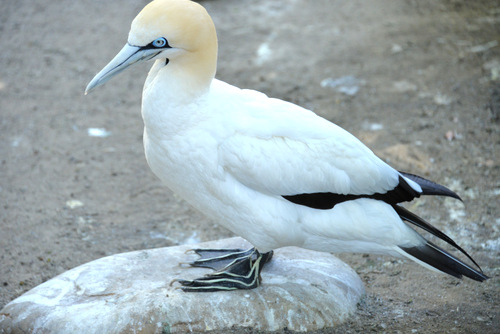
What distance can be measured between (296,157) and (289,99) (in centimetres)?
354

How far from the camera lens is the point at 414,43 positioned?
7.50 metres

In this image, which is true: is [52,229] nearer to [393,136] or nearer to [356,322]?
[356,322]

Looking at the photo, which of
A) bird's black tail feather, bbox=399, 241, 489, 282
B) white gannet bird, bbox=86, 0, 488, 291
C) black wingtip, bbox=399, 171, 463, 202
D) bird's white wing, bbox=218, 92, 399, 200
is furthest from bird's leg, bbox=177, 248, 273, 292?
black wingtip, bbox=399, 171, 463, 202

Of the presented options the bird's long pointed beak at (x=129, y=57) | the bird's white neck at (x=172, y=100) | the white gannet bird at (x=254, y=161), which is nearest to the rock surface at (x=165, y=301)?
the white gannet bird at (x=254, y=161)

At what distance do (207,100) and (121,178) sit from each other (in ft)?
8.22

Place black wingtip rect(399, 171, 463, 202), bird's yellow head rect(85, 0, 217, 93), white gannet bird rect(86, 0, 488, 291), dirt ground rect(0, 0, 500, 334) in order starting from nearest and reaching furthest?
bird's yellow head rect(85, 0, 217, 93), white gannet bird rect(86, 0, 488, 291), black wingtip rect(399, 171, 463, 202), dirt ground rect(0, 0, 500, 334)

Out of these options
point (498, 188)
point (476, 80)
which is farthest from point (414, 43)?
point (498, 188)

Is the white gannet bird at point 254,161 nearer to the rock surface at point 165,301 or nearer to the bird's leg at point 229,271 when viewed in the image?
the bird's leg at point 229,271

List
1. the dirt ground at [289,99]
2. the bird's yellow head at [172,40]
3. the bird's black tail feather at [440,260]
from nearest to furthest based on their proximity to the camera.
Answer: the bird's yellow head at [172,40] < the bird's black tail feather at [440,260] < the dirt ground at [289,99]

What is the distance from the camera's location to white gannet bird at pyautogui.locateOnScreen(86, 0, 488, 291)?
3.13 m

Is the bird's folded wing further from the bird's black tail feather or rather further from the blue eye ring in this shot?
the blue eye ring

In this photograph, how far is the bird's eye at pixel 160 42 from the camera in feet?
10.0

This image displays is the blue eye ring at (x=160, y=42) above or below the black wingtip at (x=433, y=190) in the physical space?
above

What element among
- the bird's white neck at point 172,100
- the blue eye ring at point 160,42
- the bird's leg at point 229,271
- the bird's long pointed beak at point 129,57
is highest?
the blue eye ring at point 160,42
